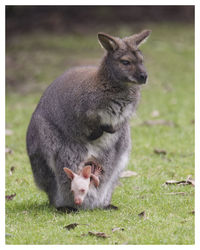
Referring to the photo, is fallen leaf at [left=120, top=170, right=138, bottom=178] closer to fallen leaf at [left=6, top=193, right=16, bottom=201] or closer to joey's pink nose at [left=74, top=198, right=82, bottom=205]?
fallen leaf at [left=6, top=193, right=16, bottom=201]

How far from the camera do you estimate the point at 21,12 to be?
15.7 metres

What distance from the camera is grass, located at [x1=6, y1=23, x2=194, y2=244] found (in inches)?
151

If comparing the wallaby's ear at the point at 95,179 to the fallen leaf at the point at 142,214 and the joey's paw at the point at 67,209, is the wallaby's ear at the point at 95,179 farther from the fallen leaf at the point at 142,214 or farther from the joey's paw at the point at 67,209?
the fallen leaf at the point at 142,214

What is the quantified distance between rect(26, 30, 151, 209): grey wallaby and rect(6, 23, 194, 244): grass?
Result: 0.30 m

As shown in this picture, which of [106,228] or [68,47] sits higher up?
[68,47]

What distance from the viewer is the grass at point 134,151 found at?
3.84 meters

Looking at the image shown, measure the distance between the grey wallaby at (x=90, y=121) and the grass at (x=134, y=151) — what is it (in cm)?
30

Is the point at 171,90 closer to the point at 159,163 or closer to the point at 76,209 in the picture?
the point at 159,163

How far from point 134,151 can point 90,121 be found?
8.59 ft

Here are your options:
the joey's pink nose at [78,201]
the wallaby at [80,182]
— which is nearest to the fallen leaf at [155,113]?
the wallaby at [80,182]

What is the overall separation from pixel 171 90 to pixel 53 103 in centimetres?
653

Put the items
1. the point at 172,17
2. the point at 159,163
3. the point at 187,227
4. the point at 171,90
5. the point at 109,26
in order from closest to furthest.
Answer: the point at 187,227 → the point at 159,163 → the point at 171,90 → the point at 109,26 → the point at 172,17

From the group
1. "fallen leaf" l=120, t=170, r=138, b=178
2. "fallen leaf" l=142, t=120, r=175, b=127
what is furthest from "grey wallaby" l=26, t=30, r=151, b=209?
"fallen leaf" l=142, t=120, r=175, b=127
